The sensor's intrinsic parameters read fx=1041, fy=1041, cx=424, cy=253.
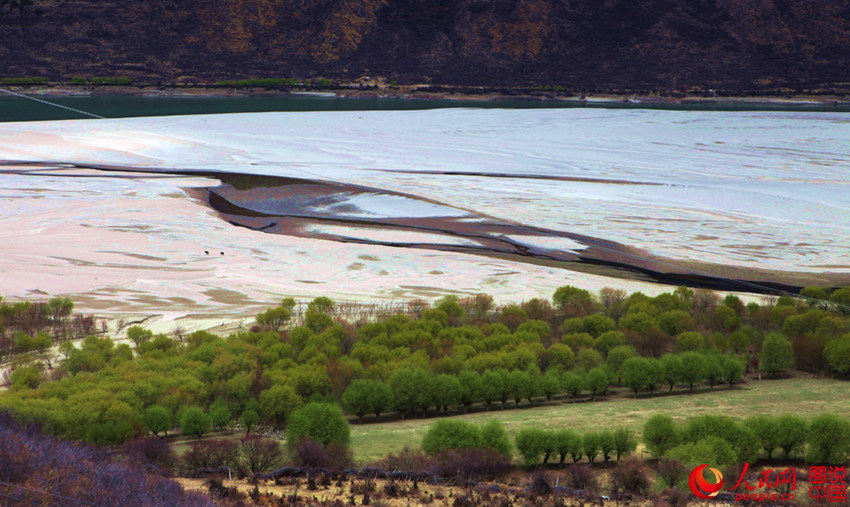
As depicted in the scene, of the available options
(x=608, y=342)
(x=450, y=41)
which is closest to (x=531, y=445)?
(x=608, y=342)

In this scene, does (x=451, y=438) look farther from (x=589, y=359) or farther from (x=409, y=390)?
(x=589, y=359)

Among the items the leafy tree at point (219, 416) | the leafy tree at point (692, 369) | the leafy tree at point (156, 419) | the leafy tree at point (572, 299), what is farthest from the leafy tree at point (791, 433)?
the leafy tree at point (156, 419)

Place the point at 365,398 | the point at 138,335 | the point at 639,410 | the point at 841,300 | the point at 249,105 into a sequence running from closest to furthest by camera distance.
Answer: the point at 365,398 < the point at 639,410 < the point at 138,335 < the point at 841,300 < the point at 249,105

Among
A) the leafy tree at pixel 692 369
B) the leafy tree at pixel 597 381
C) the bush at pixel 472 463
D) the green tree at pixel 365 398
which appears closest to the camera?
the bush at pixel 472 463

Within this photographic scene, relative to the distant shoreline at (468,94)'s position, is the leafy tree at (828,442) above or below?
below

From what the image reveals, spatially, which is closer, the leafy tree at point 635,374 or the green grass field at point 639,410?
the green grass field at point 639,410

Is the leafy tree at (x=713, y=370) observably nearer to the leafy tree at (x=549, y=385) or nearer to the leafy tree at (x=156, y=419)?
the leafy tree at (x=549, y=385)

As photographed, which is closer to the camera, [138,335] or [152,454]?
[152,454]
